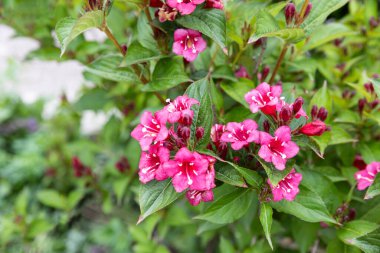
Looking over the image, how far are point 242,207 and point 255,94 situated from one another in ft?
1.12

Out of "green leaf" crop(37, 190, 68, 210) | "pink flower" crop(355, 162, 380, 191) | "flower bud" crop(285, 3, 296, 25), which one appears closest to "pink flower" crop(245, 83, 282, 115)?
"flower bud" crop(285, 3, 296, 25)

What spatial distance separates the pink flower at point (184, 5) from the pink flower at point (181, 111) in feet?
0.75

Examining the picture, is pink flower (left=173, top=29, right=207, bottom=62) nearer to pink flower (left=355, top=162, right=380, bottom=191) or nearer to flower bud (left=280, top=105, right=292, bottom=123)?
flower bud (left=280, top=105, right=292, bottom=123)

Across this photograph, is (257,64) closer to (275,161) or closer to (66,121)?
(275,161)

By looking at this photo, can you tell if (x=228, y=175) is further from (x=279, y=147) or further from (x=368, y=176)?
(x=368, y=176)

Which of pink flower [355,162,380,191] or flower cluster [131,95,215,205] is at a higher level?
flower cluster [131,95,215,205]

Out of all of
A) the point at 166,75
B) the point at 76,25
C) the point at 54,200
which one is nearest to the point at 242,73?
the point at 166,75

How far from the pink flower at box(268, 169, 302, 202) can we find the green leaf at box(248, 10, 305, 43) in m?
0.37

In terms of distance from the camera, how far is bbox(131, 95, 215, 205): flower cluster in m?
0.94

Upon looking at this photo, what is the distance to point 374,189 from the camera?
1077 millimetres

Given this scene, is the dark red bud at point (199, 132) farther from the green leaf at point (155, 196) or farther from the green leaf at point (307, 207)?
the green leaf at point (307, 207)

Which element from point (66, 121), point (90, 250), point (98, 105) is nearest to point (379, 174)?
point (98, 105)

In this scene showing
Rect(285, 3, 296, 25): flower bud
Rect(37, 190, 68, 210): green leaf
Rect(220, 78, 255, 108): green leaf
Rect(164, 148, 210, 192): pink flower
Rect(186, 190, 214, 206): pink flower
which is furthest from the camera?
Rect(37, 190, 68, 210): green leaf

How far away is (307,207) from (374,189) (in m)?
0.18
